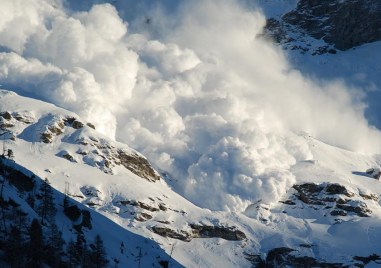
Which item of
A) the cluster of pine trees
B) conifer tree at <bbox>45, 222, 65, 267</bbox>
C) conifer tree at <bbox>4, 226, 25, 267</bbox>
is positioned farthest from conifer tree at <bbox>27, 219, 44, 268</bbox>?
conifer tree at <bbox>45, 222, 65, 267</bbox>

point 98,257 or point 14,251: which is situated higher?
point 98,257

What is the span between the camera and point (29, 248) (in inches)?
6265

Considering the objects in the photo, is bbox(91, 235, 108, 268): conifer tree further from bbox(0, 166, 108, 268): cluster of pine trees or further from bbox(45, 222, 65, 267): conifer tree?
bbox(45, 222, 65, 267): conifer tree

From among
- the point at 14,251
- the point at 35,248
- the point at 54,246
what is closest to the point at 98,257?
the point at 54,246

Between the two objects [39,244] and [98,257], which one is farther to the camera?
[98,257]

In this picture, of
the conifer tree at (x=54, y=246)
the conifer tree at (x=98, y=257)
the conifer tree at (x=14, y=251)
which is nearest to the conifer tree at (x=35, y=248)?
the conifer tree at (x=14, y=251)

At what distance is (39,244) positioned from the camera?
160 metres

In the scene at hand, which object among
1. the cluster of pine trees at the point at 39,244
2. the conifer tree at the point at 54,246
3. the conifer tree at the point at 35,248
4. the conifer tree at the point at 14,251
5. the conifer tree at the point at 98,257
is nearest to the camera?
the conifer tree at the point at 14,251

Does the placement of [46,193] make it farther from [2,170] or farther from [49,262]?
[49,262]

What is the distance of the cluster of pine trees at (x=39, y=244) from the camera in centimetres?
15788

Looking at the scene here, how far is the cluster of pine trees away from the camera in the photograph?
157875 mm

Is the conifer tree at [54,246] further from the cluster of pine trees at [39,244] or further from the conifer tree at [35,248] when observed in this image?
the conifer tree at [35,248]

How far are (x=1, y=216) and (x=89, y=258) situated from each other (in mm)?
21231

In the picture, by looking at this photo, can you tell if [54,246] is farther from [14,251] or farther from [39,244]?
[14,251]
